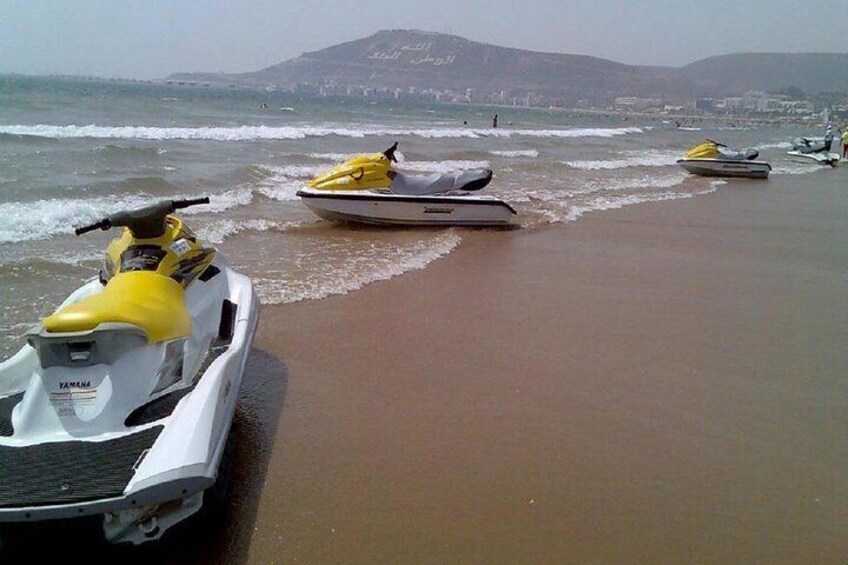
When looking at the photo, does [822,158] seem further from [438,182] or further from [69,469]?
[69,469]

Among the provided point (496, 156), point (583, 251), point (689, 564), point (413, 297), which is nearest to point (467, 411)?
point (689, 564)

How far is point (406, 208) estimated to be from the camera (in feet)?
31.1

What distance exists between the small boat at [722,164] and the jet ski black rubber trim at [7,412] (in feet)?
61.8

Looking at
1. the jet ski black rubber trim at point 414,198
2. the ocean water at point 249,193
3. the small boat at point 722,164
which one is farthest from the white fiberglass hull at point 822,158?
the jet ski black rubber trim at point 414,198

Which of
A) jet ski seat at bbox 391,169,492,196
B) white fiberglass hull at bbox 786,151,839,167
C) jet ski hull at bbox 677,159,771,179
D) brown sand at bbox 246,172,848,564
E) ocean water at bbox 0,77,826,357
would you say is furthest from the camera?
white fiberglass hull at bbox 786,151,839,167

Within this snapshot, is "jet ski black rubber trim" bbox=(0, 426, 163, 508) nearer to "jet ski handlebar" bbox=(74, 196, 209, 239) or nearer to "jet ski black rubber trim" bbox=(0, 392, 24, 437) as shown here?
"jet ski black rubber trim" bbox=(0, 392, 24, 437)

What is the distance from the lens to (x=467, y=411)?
3.99 meters

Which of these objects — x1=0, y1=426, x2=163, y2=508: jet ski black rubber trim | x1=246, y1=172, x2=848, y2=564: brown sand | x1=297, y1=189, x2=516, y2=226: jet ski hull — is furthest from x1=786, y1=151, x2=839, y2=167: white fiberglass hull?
x1=0, y1=426, x2=163, y2=508: jet ski black rubber trim

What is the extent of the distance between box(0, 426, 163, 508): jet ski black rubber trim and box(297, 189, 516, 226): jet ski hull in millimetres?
6734

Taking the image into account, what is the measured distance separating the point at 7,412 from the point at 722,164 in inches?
755

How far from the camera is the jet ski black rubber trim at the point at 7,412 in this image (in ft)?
8.82

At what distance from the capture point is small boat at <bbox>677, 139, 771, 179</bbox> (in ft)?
61.6

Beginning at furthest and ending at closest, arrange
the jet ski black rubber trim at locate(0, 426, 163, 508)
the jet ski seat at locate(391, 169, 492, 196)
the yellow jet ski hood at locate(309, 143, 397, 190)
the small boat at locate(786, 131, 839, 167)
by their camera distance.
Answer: the small boat at locate(786, 131, 839, 167) < the jet ski seat at locate(391, 169, 492, 196) < the yellow jet ski hood at locate(309, 143, 397, 190) < the jet ski black rubber trim at locate(0, 426, 163, 508)

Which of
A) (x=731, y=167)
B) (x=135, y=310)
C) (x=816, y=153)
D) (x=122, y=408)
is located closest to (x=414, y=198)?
(x=135, y=310)
